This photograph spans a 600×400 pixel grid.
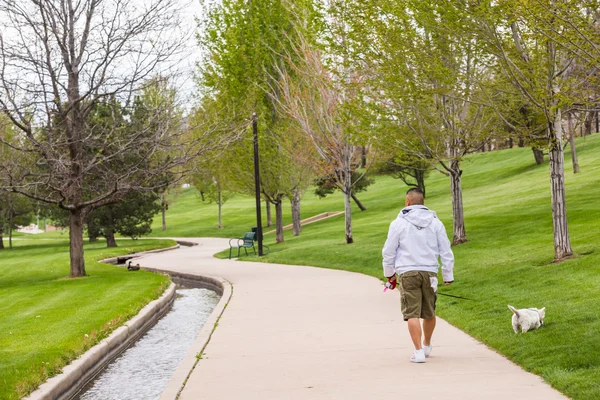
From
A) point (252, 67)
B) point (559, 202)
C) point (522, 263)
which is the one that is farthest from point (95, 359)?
point (252, 67)

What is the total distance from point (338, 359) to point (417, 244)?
1614mm

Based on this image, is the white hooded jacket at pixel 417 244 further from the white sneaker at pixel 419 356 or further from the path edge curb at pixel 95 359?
the path edge curb at pixel 95 359

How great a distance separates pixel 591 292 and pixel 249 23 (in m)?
26.7

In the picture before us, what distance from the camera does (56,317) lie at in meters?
13.7

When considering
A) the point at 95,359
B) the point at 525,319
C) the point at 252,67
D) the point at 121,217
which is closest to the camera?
the point at 525,319

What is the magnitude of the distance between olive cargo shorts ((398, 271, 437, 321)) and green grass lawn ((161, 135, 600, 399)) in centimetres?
108

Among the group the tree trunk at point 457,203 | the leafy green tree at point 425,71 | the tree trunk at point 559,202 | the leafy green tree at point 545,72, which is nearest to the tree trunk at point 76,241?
the leafy green tree at point 425,71

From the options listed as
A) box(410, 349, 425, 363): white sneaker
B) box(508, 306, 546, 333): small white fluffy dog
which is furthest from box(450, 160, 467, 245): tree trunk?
box(410, 349, 425, 363): white sneaker

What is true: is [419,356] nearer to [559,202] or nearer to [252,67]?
[559,202]

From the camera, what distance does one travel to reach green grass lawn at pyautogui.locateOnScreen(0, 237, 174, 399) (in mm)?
8828

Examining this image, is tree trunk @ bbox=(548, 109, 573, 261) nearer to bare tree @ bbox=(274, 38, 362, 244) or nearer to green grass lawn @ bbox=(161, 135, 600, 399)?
green grass lawn @ bbox=(161, 135, 600, 399)

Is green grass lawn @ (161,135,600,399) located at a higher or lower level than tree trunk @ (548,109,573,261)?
lower

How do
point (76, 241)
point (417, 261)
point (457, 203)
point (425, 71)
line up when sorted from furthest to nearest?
point (457, 203) < point (76, 241) < point (425, 71) < point (417, 261)

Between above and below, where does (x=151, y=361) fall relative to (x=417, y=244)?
below
